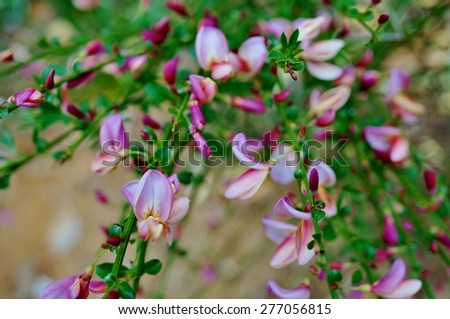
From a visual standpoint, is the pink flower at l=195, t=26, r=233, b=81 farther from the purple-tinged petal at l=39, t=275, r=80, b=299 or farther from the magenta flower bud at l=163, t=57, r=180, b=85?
the purple-tinged petal at l=39, t=275, r=80, b=299

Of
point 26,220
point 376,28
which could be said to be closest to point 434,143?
point 376,28

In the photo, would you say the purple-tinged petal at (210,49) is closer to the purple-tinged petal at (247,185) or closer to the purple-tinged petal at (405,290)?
the purple-tinged petal at (247,185)

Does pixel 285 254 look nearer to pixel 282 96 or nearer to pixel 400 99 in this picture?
pixel 282 96

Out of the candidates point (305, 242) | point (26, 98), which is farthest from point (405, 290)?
point (26, 98)

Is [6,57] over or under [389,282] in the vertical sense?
Answer: over

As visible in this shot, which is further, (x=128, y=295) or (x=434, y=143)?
(x=434, y=143)

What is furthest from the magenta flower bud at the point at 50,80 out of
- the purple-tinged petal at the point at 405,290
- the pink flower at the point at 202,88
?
the purple-tinged petal at the point at 405,290

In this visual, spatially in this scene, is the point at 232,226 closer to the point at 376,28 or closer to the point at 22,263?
the point at 22,263
